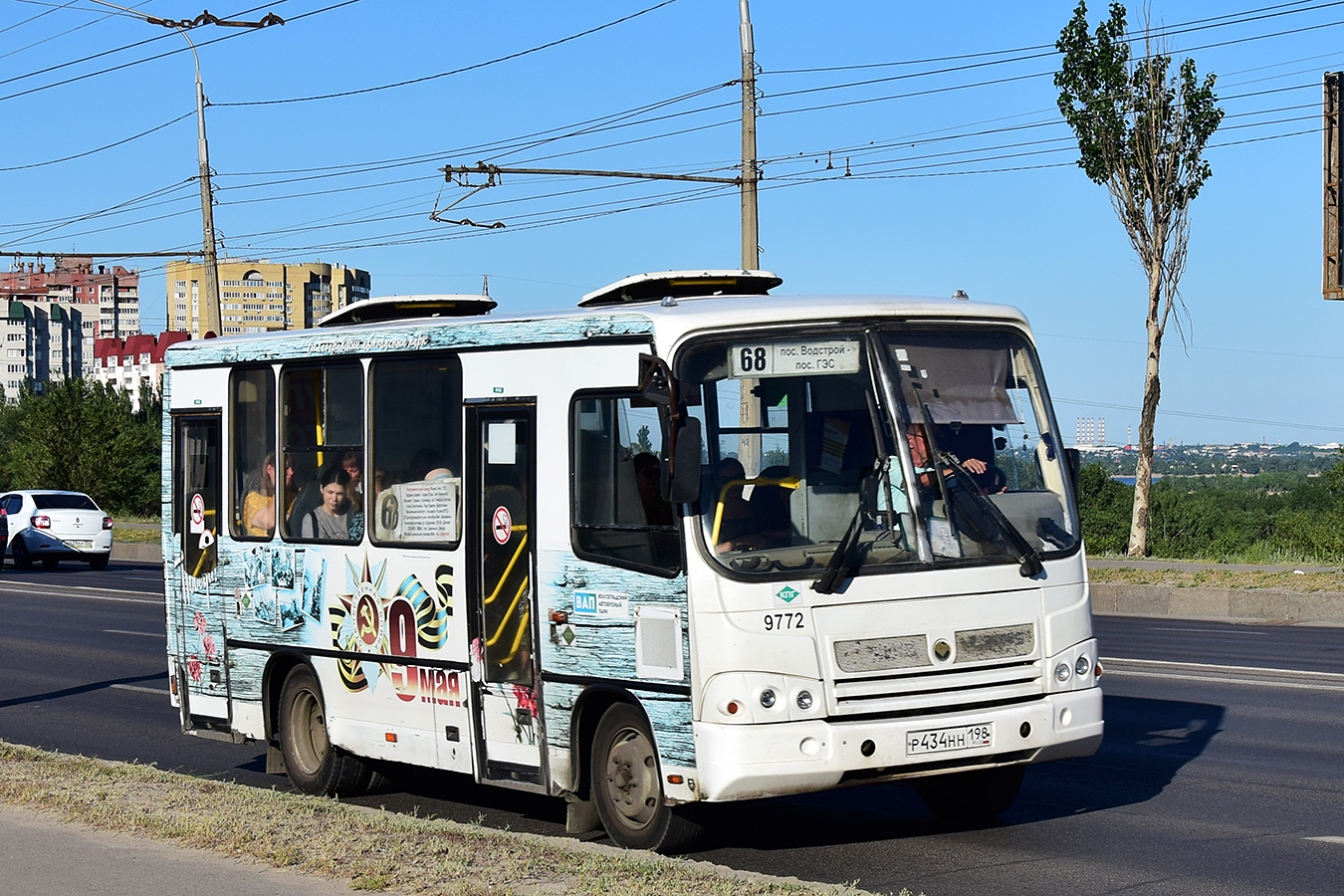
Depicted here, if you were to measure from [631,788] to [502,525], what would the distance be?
1.55 m

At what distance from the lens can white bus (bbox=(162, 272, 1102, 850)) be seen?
24.3 ft

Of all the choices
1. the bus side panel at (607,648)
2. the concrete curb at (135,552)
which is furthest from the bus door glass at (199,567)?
the concrete curb at (135,552)

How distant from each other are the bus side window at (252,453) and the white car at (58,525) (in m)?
28.5

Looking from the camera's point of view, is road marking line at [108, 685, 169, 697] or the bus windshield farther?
road marking line at [108, 685, 169, 697]

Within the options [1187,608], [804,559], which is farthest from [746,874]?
[1187,608]

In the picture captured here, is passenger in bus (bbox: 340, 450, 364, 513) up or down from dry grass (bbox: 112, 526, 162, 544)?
up

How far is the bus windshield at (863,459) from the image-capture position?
755 centimetres

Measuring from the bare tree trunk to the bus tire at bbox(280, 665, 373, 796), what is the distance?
21.5 meters

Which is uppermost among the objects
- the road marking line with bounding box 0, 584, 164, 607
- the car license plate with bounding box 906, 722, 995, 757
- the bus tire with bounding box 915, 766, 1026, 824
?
the car license plate with bounding box 906, 722, 995, 757

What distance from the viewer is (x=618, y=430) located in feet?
26.4

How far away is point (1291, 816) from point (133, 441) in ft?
180

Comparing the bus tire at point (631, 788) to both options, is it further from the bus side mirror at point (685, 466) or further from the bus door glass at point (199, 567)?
the bus door glass at point (199, 567)

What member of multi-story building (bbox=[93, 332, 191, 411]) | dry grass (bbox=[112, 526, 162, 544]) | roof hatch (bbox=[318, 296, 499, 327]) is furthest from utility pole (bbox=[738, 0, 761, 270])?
multi-story building (bbox=[93, 332, 191, 411])

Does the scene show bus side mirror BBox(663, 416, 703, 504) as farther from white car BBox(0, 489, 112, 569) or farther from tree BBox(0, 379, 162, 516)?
tree BBox(0, 379, 162, 516)
